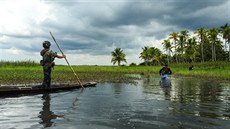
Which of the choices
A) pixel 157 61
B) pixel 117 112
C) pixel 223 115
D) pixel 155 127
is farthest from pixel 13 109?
pixel 157 61

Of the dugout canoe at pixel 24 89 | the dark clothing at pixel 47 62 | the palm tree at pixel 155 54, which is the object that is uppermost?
the palm tree at pixel 155 54

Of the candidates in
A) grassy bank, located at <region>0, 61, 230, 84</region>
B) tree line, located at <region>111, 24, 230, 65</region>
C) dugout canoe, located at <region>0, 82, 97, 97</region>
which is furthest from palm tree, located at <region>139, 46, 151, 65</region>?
dugout canoe, located at <region>0, 82, 97, 97</region>

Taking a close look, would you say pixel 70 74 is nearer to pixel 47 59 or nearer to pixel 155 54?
pixel 47 59

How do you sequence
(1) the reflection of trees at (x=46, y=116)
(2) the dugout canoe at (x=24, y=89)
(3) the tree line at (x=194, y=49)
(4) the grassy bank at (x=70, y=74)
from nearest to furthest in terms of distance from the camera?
(1) the reflection of trees at (x=46, y=116) → (2) the dugout canoe at (x=24, y=89) → (4) the grassy bank at (x=70, y=74) → (3) the tree line at (x=194, y=49)

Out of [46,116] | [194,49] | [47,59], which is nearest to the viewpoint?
[46,116]

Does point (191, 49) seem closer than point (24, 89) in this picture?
No

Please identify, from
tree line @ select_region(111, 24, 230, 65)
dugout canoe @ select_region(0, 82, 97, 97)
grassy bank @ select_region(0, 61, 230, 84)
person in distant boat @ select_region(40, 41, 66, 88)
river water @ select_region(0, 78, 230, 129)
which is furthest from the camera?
tree line @ select_region(111, 24, 230, 65)

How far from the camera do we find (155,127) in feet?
25.0

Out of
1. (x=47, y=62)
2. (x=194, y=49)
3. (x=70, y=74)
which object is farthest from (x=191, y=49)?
(x=47, y=62)

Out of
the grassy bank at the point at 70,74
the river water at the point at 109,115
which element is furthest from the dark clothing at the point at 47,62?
the grassy bank at the point at 70,74

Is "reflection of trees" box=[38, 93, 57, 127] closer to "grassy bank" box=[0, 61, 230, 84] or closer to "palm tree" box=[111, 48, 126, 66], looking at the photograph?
"grassy bank" box=[0, 61, 230, 84]

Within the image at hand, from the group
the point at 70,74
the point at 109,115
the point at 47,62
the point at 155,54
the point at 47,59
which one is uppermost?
the point at 155,54

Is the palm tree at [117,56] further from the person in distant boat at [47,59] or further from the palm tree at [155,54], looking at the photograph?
the person in distant boat at [47,59]

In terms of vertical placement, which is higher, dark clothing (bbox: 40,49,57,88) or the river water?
dark clothing (bbox: 40,49,57,88)
